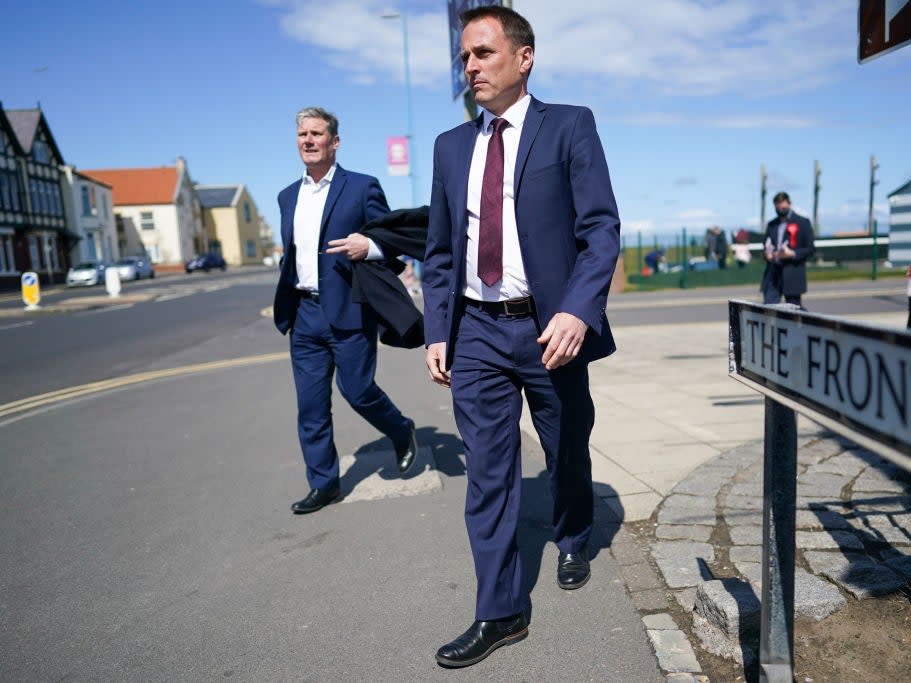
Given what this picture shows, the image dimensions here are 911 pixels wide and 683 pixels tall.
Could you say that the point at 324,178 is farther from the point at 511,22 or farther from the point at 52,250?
the point at 52,250

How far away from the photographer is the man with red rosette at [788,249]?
1006 cm

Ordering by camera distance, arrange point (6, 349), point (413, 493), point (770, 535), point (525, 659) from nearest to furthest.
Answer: point (770, 535)
point (525, 659)
point (413, 493)
point (6, 349)

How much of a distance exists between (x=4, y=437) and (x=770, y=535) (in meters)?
6.40

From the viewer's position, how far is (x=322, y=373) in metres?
4.26

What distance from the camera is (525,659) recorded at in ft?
8.60

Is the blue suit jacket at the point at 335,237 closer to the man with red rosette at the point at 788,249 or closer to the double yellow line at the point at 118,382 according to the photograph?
the double yellow line at the point at 118,382

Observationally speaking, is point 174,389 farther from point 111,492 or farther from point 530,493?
point 530,493

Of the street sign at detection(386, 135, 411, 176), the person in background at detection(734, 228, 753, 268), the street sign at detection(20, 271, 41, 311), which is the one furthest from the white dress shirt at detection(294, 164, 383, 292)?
the street sign at detection(386, 135, 411, 176)

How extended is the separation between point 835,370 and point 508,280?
1.41 meters

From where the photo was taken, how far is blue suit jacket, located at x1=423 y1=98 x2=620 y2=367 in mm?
2623

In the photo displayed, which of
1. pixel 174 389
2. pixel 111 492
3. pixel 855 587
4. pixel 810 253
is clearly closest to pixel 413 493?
pixel 111 492

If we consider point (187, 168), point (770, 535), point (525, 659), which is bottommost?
point (525, 659)

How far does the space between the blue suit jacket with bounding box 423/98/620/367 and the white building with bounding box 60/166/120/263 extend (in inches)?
2359

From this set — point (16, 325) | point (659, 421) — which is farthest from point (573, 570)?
point (16, 325)
